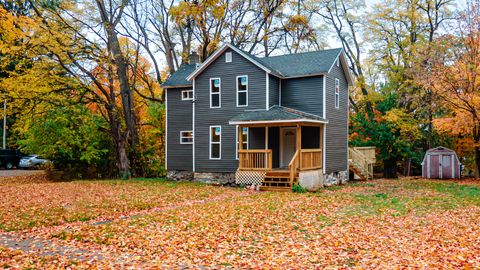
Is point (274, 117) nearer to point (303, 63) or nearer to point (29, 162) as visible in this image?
point (303, 63)

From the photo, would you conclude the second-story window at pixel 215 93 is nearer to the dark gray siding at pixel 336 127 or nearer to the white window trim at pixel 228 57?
the white window trim at pixel 228 57

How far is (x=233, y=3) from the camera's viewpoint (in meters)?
28.6

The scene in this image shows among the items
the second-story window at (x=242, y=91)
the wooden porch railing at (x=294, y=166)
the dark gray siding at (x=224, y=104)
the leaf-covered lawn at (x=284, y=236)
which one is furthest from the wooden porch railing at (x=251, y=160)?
the leaf-covered lawn at (x=284, y=236)

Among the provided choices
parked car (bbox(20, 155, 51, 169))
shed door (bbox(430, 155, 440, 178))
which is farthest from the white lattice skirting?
parked car (bbox(20, 155, 51, 169))

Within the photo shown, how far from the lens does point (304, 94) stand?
67.6 ft

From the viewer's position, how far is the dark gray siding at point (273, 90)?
66.3 feet

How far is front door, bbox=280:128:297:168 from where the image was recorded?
2100cm

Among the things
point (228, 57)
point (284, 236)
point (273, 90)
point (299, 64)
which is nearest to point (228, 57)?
point (228, 57)

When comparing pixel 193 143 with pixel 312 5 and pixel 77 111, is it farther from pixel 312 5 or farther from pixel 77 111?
pixel 312 5

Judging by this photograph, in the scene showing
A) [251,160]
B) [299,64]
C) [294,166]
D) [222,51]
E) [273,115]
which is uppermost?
[222,51]

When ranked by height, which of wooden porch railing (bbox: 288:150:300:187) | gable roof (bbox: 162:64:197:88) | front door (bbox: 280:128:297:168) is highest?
gable roof (bbox: 162:64:197:88)

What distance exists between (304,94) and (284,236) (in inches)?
498

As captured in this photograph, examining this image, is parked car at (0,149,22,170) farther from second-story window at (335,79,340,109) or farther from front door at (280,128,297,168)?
second-story window at (335,79,340,109)

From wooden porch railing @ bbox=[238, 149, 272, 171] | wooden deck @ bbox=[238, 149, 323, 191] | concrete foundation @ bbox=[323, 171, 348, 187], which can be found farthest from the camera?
concrete foundation @ bbox=[323, 171, 348, 187]
